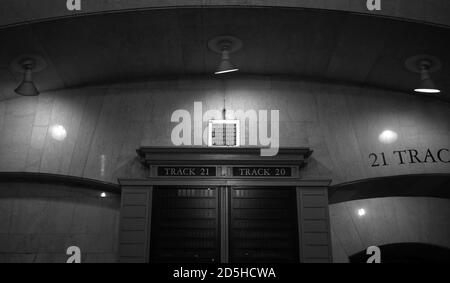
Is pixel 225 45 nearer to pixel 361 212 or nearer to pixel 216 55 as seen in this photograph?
pixel 216 55

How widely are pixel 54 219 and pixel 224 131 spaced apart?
319 cm

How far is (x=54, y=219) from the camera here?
8.49 meters

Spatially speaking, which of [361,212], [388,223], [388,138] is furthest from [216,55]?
[388,223]

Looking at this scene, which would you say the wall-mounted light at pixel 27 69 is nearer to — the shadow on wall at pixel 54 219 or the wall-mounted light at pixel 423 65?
the shadow on wall at pixel 54 219

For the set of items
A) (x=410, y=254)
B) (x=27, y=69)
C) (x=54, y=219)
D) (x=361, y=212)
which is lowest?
(x=410, y=254)

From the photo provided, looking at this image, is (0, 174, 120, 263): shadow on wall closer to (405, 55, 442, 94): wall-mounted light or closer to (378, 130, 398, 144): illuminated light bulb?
(378, 130, 398, 144): illuminated light bulb

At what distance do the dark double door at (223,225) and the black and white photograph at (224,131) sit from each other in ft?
0.07

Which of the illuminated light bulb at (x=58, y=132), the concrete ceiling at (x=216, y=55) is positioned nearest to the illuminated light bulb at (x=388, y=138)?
the concrete ceiling at (x=216, y=55)

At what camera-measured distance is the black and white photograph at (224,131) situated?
7633mm

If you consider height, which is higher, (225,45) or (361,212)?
(225,45)

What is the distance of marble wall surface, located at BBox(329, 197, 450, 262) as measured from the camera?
338 inches

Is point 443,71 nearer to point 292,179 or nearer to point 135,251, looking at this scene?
point 292,179

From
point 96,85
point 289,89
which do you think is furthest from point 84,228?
point 289,89

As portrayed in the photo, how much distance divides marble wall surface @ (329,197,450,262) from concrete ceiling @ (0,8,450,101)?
2.04 m
